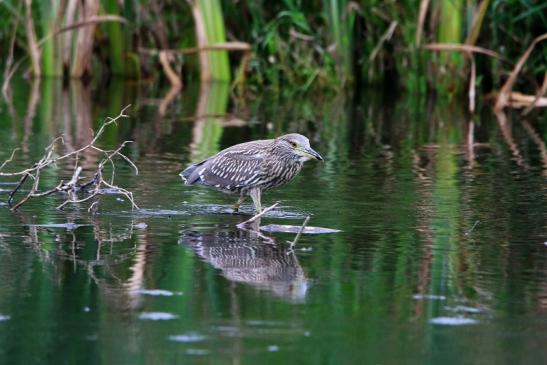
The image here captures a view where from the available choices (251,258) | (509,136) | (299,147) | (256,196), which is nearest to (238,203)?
(256,196)

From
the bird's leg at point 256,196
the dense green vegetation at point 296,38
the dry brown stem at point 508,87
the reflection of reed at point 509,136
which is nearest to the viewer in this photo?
the bird's leg at point 256,196

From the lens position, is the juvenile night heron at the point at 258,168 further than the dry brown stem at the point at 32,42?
No

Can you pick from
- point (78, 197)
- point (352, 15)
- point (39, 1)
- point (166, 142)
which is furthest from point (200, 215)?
point (39, 1)

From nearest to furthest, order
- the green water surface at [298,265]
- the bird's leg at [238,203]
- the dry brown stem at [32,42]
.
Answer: the green water surface at [298,265] → the bird's leg at [238,203] → the dry brown stem at [32,42]

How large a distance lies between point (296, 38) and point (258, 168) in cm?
889

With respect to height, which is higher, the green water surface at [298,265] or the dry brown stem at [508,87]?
the dry brown stem at [508,87]

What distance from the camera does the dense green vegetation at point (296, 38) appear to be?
1658cm

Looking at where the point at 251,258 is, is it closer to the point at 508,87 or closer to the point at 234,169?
the point at 234,169

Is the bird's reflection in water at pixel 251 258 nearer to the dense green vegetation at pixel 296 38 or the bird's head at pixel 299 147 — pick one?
the bird's head at pixel 299 147

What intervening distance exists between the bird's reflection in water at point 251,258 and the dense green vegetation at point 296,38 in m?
8.59

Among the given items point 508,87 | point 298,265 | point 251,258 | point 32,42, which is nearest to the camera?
point 298,265

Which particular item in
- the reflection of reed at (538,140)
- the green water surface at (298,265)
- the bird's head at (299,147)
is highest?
the bird's head at (299,147)

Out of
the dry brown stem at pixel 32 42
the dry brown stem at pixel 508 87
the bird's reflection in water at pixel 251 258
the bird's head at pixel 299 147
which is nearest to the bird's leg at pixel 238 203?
the bird's head at pixel 299 147

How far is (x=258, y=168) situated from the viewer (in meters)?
8.91
